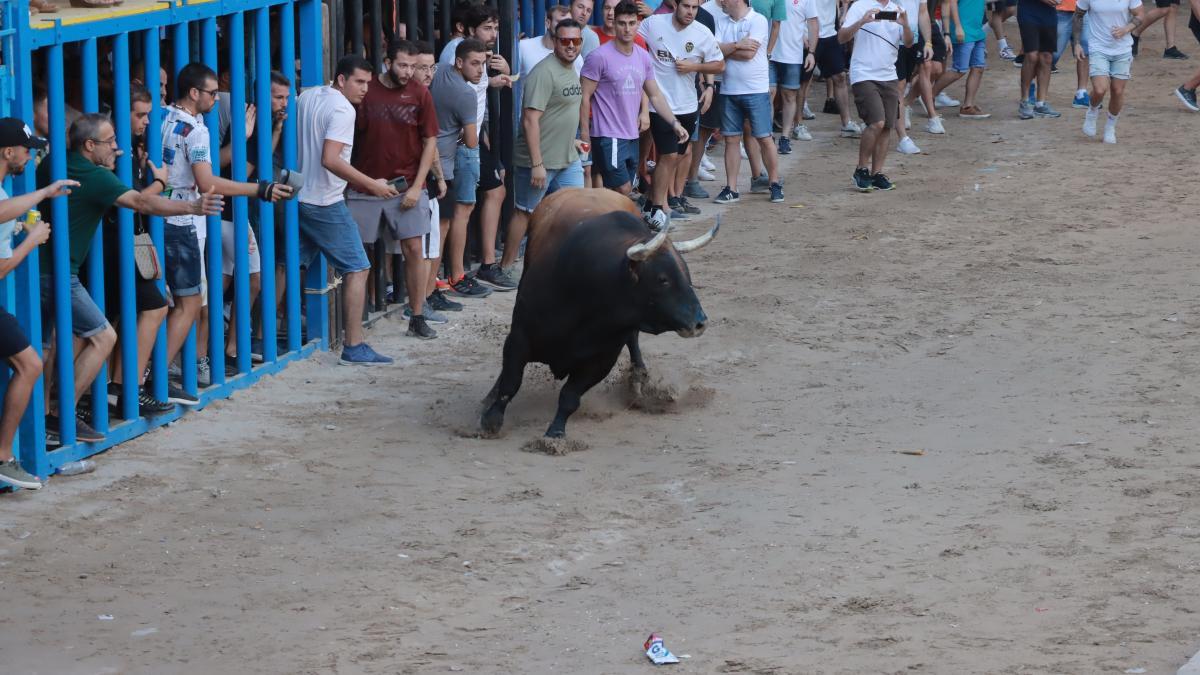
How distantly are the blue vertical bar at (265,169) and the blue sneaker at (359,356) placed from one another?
0.50 m

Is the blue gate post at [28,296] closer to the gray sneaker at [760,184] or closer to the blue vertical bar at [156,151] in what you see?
the blue vertical bar at [156,151]

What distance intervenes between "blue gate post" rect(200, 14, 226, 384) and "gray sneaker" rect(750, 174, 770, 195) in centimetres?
715

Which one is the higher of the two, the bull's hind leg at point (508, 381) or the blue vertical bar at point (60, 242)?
the blue vertical bar at point (60, 242)

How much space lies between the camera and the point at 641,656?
6.33 meters

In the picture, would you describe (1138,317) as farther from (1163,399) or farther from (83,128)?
(83,128)

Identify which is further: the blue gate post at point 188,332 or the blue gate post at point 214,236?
the blue gate post at point 214,236

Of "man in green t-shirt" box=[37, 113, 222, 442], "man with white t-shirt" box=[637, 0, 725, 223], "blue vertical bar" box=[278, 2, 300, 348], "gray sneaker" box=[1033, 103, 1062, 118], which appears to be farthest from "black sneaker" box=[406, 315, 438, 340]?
"gray sneaker" box=[1033, 103, 1062, 118]

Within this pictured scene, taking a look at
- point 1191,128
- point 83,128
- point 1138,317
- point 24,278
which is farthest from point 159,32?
point 1191,128

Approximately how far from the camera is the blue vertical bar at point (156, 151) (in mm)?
8773

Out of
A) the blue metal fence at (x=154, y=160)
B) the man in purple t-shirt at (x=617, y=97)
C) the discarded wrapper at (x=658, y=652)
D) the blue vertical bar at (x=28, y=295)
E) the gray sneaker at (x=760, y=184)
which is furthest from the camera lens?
the gray sneaker at (x=760, y=184)

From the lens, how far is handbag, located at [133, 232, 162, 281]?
874 centimetres

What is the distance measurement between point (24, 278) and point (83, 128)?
0.75m

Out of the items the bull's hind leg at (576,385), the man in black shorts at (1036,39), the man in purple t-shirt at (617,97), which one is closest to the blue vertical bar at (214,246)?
the bull's hind leg at (576,385)

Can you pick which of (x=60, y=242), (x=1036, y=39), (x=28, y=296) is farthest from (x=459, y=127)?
(x=1036, y=39)
